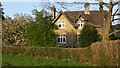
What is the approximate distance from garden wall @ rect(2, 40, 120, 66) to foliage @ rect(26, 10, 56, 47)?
41.8 ft

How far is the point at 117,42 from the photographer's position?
15.2 metres

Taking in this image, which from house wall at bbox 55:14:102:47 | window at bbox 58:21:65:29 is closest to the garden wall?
house wall at bbox 55:14:102:47

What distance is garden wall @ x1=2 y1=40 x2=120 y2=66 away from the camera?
15795 mm

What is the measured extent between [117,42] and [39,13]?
131 feet

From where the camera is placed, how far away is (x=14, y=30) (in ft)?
201

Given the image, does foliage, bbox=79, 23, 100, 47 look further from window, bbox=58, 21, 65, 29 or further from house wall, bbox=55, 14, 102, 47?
window, bbox=58, 21, 65, 29

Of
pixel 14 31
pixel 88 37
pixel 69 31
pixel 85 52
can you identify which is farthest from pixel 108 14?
pixel 69 31

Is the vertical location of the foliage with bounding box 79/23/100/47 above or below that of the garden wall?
above

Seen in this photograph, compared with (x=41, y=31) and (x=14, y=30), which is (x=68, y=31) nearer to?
(x=14, y=30)

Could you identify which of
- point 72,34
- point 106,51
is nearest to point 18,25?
point 72,34

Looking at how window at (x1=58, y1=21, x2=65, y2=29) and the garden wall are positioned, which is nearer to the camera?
the garden wall

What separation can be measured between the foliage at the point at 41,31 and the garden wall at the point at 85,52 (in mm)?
12745

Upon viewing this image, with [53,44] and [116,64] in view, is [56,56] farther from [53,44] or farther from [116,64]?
[116,64]

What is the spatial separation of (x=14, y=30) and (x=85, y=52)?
3369cm
